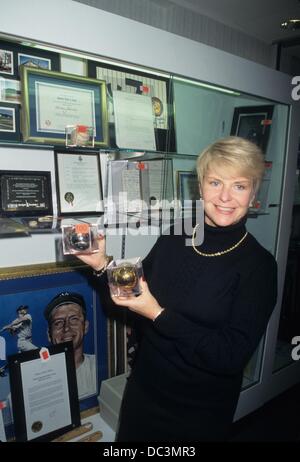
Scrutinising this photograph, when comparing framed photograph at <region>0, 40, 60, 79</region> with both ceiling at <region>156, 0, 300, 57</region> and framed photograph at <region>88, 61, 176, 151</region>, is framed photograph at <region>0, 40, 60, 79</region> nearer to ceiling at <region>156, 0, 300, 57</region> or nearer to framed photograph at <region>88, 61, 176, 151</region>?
framed photograph at <region>88, 61, 176, 151</region>

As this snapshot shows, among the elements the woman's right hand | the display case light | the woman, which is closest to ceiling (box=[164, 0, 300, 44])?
the display case light

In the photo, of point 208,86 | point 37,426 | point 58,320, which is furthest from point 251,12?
point 37,426

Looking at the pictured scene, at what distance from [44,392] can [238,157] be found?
4.28 feet

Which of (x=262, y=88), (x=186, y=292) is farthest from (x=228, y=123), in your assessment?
(x=186, y=292)

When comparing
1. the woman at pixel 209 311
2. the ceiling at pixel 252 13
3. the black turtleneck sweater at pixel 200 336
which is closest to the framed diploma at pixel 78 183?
the woman at pixel 209 311

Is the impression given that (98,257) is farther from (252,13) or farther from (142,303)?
(252,13)

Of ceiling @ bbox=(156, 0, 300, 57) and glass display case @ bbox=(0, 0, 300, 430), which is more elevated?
ceiling @ bbox=(156, 0, 300, 57)

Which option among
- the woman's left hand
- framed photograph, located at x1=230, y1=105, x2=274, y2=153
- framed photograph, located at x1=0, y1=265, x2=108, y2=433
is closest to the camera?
the woman's left hand

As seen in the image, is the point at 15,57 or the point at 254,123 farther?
the point at 254,123

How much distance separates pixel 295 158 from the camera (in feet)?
6.53

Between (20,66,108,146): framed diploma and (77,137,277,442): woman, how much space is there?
0.47 meters

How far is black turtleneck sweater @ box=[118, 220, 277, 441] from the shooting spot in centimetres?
102

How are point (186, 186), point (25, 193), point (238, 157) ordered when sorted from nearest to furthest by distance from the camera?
1. point (238, 157)
2. point (25, 193)
3. point (186, 186)

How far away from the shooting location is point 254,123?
1.85 meters
